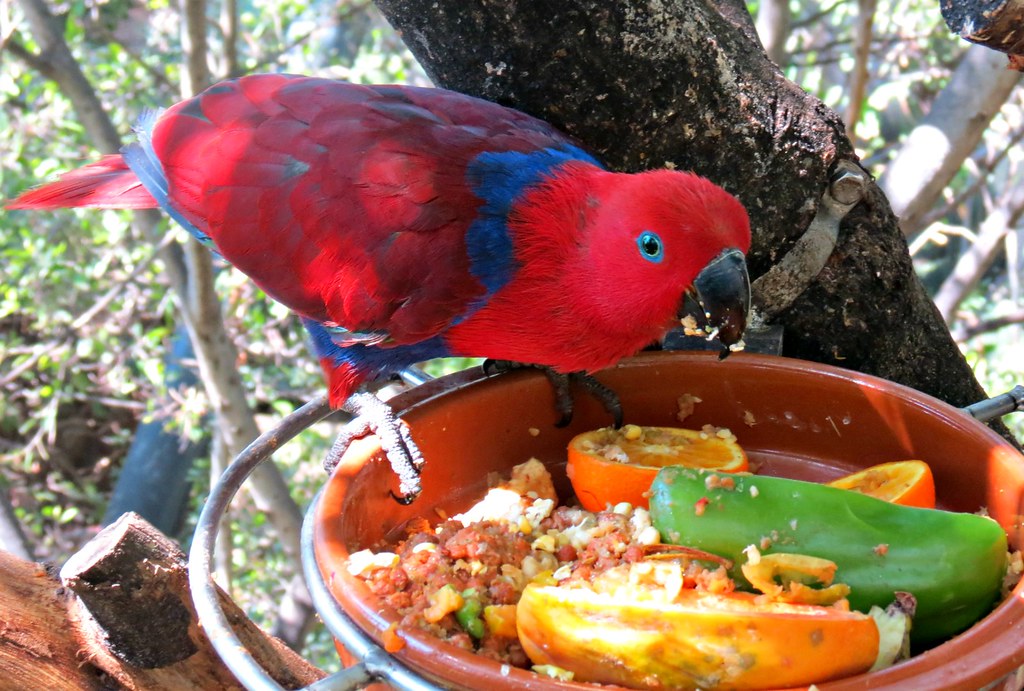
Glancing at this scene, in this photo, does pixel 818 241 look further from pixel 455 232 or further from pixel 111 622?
pixel 111 622

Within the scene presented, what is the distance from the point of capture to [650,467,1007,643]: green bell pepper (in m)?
1.00

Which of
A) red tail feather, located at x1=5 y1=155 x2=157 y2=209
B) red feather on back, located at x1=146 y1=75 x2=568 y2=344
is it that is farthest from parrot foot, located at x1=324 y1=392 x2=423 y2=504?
red tail feather, located at x1=5 y1=155 x2=157 y2=209

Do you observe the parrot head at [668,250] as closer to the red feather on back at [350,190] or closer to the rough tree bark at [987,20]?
the red feather on back at [350,190]

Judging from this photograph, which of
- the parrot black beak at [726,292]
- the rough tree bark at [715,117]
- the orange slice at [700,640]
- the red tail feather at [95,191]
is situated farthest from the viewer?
the red tail feather at [95,191]

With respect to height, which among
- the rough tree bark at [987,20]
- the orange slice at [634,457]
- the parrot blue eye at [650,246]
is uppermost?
A: the rough tree bark at [987,20]

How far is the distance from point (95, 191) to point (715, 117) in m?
1.25

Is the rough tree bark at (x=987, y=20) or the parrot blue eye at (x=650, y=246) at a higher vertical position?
the rough tree bark at (x=987, y=20)

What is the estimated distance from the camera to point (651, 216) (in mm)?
1266

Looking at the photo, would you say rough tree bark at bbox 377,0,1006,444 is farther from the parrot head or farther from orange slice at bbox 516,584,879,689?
orange slice at bbox 516,584,879,689

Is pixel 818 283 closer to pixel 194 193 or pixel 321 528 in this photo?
pixel 321 528

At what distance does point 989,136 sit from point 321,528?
12.5 feet

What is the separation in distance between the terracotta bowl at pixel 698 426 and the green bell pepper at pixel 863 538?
A: 16 cm

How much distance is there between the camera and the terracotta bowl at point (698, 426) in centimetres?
120

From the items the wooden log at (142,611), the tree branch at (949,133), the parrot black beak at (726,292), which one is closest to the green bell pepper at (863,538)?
the parrot black beak at (726,292)
